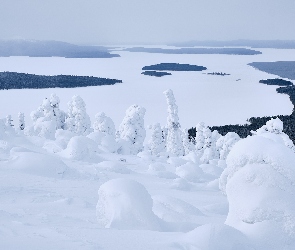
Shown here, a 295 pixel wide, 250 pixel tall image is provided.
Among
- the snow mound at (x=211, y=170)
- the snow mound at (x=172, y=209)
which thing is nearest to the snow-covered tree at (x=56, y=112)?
the snow mound at (x=211, y=170)

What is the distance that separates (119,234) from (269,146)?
274 centimetres

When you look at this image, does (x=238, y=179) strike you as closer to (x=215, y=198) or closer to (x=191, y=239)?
(x=191, y=239)

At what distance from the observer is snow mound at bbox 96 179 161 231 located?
6434mm

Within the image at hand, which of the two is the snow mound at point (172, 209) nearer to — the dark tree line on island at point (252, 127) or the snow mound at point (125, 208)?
the snow mound at point (125, 208)

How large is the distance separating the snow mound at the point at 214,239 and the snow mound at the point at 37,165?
759cm

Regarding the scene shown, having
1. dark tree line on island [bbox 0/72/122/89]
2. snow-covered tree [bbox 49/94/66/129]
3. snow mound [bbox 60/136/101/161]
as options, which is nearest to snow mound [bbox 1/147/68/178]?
snow mound [bbox 60/136/101/161]

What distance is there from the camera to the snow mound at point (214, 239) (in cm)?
520

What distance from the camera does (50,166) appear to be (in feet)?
40.1

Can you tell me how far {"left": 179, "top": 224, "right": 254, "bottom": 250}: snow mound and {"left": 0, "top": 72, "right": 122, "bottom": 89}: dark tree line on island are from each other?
14854 cm

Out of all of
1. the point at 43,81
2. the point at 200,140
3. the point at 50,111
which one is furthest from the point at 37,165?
the point at 43,81

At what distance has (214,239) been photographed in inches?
208

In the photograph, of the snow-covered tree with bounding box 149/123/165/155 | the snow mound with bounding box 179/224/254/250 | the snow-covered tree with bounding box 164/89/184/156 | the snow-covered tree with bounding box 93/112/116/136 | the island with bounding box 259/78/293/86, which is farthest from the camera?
the island with bounding box 259/78/293/86

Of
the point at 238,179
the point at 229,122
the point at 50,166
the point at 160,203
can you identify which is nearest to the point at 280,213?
the point at 238,179

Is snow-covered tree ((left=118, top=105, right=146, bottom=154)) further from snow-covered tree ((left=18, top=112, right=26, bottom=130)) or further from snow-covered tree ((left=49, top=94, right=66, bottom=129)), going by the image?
snow-covered tree ((left=18, top=112, right=26, bottom=130))
